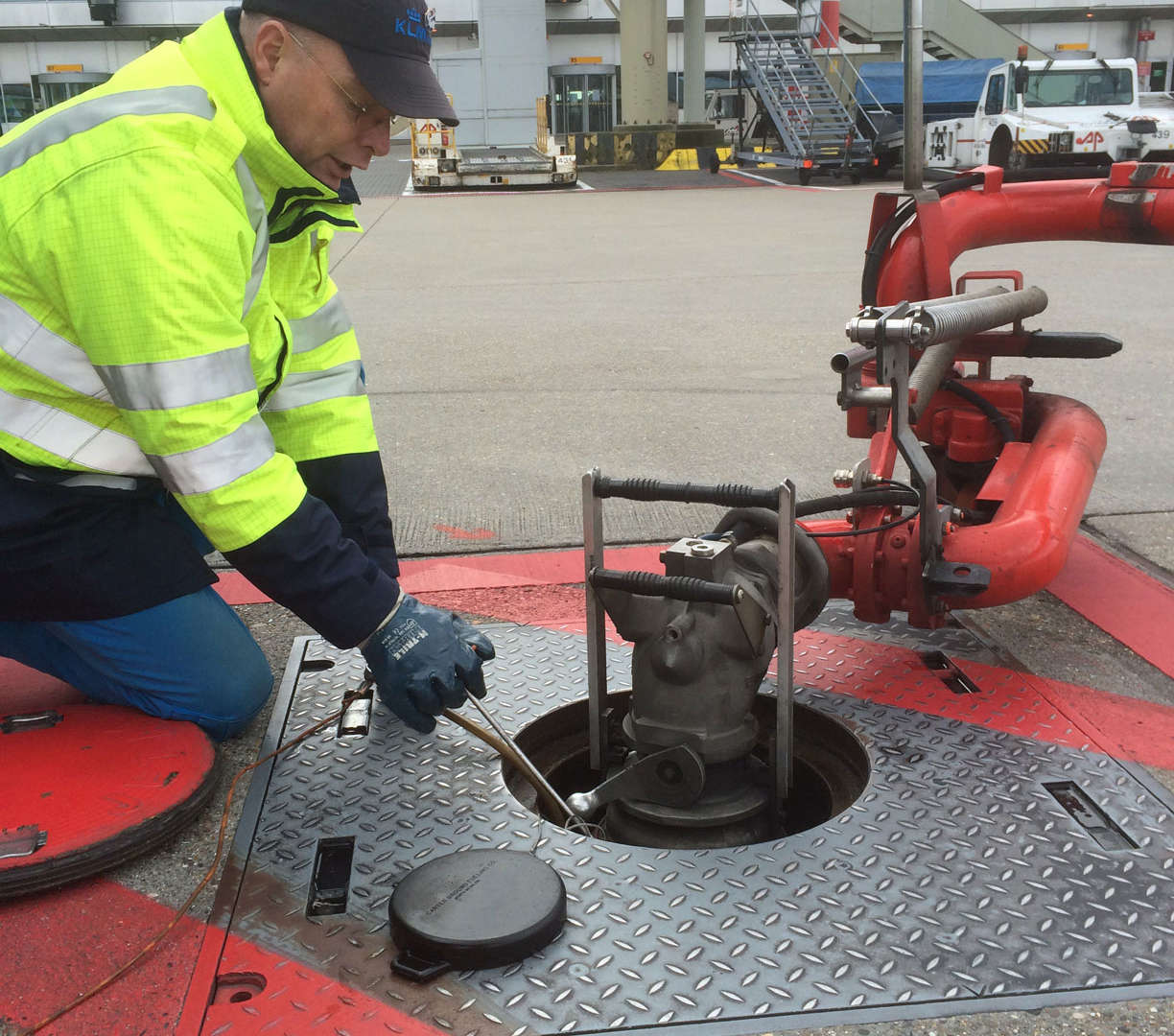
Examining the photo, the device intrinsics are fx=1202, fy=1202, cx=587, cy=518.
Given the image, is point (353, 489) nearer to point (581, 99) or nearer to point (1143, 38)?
point (581, 99)

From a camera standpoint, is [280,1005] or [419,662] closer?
[280,1005]

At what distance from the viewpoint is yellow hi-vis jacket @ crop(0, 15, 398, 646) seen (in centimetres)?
183

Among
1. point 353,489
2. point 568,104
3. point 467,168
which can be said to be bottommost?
point 353,489

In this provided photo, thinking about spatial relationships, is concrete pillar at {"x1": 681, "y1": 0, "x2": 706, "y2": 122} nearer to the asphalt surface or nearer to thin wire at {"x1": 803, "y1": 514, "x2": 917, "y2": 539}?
the asphalt surface

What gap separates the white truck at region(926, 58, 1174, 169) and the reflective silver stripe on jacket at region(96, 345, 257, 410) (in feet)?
58.3

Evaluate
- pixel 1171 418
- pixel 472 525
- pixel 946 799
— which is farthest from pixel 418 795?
pixel 1171 418

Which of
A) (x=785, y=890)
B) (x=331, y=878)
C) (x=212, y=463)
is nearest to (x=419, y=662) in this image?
(x=331, y=878)

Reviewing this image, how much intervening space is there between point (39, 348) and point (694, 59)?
2455 centimetres

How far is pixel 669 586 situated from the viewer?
2.01 metres

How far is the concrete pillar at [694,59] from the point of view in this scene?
957 inches

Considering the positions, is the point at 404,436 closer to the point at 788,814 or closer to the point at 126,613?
the point at 126,613

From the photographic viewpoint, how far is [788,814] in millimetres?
2404

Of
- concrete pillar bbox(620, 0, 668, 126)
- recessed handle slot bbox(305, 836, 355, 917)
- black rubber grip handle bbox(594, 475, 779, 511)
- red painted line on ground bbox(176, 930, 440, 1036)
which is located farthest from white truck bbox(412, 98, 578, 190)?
red painted line on ground bbox(176, 930, 440, 1036)

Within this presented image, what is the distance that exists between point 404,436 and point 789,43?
72.2ft
